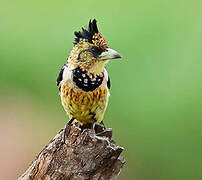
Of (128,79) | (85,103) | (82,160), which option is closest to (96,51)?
(85,103)

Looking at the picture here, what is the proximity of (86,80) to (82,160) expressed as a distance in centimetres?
59

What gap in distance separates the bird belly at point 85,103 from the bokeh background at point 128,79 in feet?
8.18

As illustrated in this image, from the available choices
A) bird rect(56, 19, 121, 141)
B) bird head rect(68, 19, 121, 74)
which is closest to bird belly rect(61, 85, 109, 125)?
bird rect(56, 19, 121, 141)

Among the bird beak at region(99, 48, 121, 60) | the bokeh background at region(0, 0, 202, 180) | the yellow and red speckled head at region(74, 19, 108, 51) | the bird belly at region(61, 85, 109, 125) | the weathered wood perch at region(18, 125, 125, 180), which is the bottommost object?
the weathered wood perch at region(18, 125, 125, 180)

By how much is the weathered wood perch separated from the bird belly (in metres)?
0.30

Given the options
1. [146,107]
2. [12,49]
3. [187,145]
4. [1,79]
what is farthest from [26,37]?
[187,145]

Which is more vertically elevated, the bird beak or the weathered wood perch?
the bird beak

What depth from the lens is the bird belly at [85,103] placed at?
3469 mm

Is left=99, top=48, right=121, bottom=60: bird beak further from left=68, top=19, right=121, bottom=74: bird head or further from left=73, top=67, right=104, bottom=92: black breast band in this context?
left=73, top=67, right=104, bottom=92: black breast band

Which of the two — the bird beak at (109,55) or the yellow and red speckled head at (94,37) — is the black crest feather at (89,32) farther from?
the bird beak at (109,55)

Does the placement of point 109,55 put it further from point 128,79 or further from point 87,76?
point 128,79

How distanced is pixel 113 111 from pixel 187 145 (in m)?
1.00

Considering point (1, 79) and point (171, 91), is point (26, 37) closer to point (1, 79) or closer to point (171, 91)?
point (1, 79)

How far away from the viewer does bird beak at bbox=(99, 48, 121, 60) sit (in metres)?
3.35
